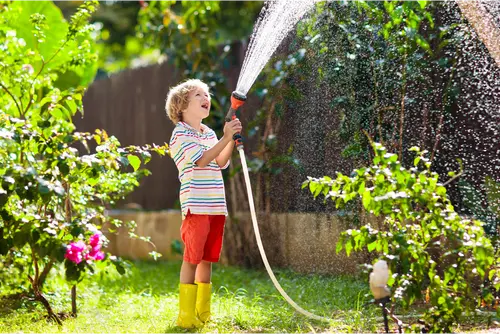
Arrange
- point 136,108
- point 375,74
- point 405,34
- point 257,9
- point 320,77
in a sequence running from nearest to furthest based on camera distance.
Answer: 1. point 405,34
2. point 375,74
3. point 320,77
4. point 136,108
5. point 257,9

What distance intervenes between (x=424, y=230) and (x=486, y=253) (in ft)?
0.93

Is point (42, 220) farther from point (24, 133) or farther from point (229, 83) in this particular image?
point (229, 83)

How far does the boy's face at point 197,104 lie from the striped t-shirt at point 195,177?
59 mm

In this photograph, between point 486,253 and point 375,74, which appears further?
point 375,74

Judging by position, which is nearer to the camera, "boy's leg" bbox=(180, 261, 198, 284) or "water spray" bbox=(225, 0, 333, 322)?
"water spray" bbox=(225, 0, 333, 322)

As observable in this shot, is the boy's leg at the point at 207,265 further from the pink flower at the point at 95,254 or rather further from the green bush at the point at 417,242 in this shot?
the green bush at the point at 417,242

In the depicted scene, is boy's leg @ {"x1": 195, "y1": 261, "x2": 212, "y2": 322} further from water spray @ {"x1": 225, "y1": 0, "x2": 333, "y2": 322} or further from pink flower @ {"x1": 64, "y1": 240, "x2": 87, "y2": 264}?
pink flower @ {"x1": 64, "y1": 240, "x2": 87, "y2": 264}

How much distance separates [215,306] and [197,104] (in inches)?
40.0

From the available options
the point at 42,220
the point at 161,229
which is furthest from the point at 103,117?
the point at 42,220

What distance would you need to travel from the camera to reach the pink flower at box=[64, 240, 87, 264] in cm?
303

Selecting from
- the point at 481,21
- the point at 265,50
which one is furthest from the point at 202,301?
the point at 481,21

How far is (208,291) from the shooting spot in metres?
3.34

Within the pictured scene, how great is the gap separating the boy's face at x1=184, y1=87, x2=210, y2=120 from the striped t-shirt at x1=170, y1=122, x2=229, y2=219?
59mm

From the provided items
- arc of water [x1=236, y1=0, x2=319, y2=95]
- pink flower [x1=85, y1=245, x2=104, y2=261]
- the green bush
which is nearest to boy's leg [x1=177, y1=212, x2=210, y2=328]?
pink flower [x1=85, y1=245, x2=104, y2=261]
